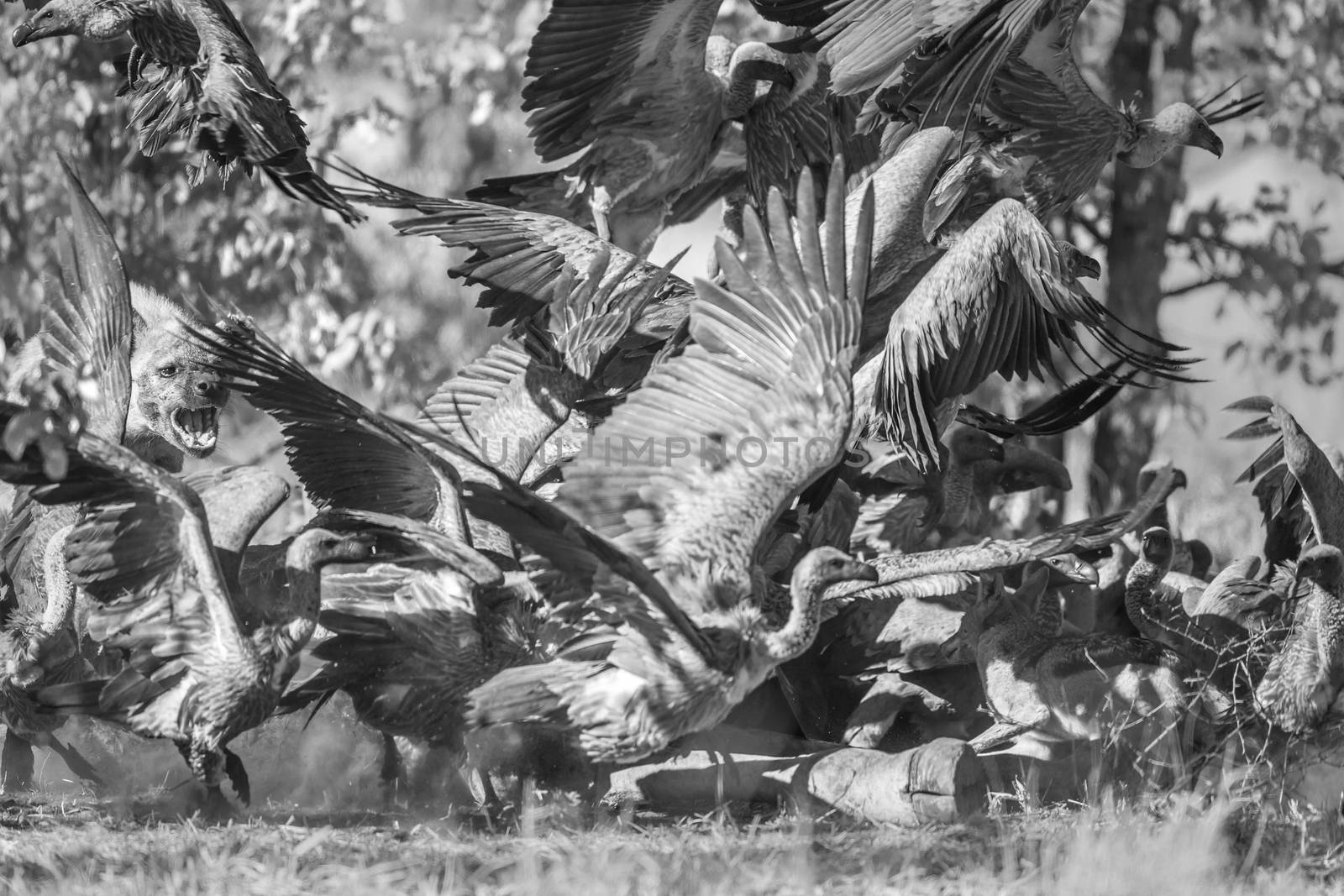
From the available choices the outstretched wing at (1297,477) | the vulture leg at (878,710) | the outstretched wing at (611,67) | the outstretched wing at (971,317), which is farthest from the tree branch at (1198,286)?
the vulture leg at (878,710)

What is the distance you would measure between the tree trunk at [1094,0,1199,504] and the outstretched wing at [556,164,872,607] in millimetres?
5591

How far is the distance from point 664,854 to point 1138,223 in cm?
702

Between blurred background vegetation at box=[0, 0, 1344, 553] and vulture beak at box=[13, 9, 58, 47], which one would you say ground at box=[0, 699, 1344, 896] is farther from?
blurred background vegetation at box=[0, 0, 1344, 553]

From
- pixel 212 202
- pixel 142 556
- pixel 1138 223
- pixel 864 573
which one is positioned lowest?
pixel 864 573

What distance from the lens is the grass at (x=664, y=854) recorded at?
429 centimetres

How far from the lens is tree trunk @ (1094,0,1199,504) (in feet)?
34.3

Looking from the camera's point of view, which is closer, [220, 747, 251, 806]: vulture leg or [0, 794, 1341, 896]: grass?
[0, 794, 1341, 896]: grass

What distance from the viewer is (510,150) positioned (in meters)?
10.5

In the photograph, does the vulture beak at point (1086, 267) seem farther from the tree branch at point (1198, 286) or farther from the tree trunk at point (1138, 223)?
the tree branch at point (1198, 286)

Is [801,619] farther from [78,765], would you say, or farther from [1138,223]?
[1138,223]

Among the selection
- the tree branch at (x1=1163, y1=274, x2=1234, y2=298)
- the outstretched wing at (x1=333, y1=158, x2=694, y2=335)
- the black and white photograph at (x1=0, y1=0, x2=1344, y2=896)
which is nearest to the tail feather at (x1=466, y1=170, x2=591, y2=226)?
the black and white photograph at (x1=0, y1=0, x2=1344, y2=896)

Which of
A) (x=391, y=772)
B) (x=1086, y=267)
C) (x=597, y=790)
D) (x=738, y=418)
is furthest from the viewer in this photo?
(x=1086, y=267)

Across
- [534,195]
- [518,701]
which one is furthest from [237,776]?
[534,195]

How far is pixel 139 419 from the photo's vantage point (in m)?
6.11
